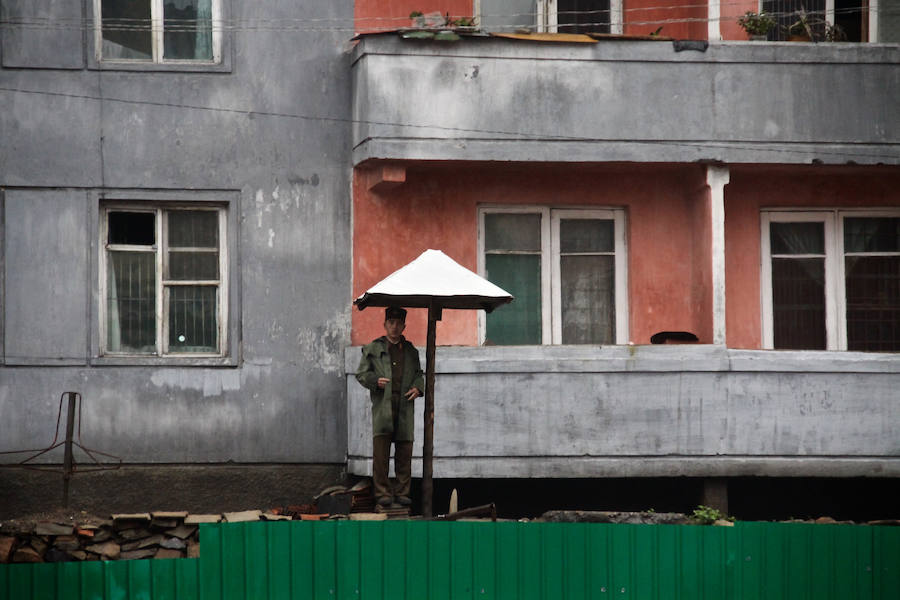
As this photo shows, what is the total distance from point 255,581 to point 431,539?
126cm

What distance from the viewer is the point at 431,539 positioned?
9500mm

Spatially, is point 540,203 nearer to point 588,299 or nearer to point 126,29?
point 588,299

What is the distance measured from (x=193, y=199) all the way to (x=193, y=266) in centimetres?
74

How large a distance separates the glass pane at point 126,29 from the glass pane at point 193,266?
2.21 m

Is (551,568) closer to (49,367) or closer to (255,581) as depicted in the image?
(255,581)

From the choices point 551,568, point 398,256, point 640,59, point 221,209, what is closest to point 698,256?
point 640,59

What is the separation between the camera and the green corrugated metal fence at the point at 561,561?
9.47 m

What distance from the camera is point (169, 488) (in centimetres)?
1449

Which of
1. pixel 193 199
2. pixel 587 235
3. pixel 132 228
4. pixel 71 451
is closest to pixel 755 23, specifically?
pixel 587 235

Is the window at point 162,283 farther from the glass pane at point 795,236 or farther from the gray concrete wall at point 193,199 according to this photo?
the glass pane at point 795,236

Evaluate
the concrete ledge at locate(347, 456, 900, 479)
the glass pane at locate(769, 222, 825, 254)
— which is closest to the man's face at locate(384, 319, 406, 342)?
the concrete ledge at locate(347, 456, 900, 479)

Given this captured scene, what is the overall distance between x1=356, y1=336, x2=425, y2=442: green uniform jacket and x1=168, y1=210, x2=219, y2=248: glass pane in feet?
10.2

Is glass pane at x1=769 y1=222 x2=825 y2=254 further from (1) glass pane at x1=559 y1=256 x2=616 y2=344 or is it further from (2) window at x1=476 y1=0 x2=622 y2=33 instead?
(2) window at x1=476 y1=0 x2=622 y2=33

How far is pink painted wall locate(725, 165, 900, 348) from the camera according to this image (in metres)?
15.7
